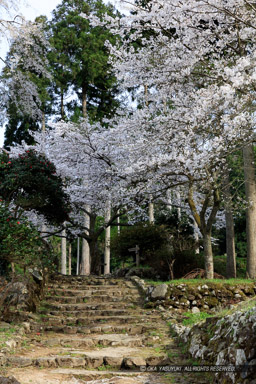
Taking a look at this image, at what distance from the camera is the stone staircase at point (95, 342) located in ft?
14.1

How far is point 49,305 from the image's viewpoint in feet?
29.3

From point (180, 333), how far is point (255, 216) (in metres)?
5.59

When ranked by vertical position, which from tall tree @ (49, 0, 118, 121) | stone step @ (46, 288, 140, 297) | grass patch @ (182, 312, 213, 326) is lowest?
grass patch @ (182, 312, 213, 326)

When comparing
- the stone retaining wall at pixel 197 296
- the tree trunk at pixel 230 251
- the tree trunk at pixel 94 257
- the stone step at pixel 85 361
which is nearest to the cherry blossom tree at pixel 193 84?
the stone retaining wall at pixel 197 296

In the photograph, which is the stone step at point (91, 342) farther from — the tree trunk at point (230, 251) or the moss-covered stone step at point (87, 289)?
the tree trunk at point (230, 251)

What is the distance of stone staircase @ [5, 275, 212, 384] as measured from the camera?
4.31 meters

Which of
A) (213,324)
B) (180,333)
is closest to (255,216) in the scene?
(180,333)

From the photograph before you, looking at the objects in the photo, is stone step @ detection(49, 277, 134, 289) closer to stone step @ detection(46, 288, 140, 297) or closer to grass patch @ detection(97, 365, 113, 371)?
stone step @ detection(46, 288, 140, 297)

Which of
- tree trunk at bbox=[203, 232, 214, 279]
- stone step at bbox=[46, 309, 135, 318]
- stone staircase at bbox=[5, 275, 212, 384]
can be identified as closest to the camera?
stone staircase at bbox=[5, 275, 212, 384]

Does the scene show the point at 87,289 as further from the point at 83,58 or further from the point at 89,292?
the point at 83,58

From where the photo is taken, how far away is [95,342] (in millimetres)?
6020

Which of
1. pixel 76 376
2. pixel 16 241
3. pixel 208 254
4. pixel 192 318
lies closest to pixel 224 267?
pixel 208 254

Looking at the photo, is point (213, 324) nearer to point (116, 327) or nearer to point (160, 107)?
point (116, 327)

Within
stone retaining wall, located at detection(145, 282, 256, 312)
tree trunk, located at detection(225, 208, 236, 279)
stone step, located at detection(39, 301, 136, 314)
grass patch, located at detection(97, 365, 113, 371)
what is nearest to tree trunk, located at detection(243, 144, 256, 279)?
tree trunk, located at detection(225, 208, 236, 279)
